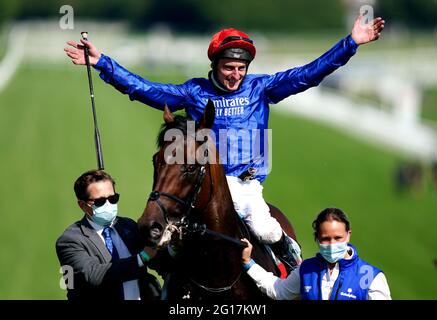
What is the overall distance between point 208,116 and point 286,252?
1349mm

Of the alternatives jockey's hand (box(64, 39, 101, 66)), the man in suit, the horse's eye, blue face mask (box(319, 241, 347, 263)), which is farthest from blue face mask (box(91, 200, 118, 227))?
blue face mask (box(319, 241, 347, 263))

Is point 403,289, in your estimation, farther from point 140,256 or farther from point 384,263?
point 140,256

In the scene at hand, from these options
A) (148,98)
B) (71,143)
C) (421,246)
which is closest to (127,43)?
(71,143)

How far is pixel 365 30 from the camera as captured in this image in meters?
6.13

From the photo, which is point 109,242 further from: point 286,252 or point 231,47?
point 231,47

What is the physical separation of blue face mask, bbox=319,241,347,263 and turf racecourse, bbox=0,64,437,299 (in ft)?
39.8

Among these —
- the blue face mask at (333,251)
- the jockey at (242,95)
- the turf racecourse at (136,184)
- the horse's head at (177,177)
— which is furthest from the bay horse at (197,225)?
the turf racecourse at (136,184)

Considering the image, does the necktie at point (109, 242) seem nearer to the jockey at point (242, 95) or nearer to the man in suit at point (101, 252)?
the man in suit at point (101, 252)

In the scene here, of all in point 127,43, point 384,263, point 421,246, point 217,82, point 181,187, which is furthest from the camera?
point 127,43

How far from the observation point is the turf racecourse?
19031 millimetres

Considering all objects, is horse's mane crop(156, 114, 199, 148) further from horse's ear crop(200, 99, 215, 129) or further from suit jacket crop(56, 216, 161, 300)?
suit jacket crop(56, 216, 161, 300)

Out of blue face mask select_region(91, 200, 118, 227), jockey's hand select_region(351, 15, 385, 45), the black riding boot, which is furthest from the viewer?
the black riding boot

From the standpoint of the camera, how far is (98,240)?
Answer: 5656 mm
